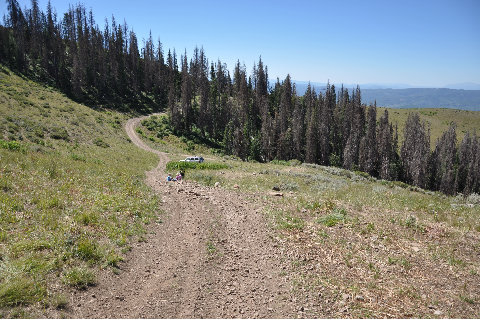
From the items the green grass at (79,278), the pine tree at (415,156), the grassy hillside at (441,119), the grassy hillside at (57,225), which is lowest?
the pine tree at (415,156)

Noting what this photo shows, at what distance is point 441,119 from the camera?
150 m

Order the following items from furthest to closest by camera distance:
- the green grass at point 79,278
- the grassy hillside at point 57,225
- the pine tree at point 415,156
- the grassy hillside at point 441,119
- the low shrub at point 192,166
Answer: the grassy hillside at point 441,119, the pine tree at point 415,156, the low shrub at point 192,166, the green grass at point 79,278, the grassy hillside at point 57,225

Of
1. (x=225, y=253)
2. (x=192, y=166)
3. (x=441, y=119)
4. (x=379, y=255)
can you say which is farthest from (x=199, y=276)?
(x=441, y=119)

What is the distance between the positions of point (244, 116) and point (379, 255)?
86.9m

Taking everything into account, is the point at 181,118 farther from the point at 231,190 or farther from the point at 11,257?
the point at 11,257

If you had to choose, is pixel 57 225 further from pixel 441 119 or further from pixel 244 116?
pixel 441 119

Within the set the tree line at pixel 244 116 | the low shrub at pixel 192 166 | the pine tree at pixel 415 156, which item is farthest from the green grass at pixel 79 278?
the pine tree at pixel 415 156

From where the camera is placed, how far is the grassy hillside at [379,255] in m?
7.99

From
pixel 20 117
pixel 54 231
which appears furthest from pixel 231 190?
pixel 20 117

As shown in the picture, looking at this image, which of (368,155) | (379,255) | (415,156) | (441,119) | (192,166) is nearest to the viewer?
(379,255)

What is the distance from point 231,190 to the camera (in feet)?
71.1

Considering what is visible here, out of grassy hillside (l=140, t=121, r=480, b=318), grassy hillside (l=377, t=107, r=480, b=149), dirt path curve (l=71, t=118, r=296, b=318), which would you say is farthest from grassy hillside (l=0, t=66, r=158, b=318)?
grassy hillside (l=377, t=107, r=480, b=149)

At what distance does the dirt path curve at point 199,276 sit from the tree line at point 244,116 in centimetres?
6373

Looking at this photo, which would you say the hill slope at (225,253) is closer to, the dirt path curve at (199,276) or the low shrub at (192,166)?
the dirt path curve at (199,276)
